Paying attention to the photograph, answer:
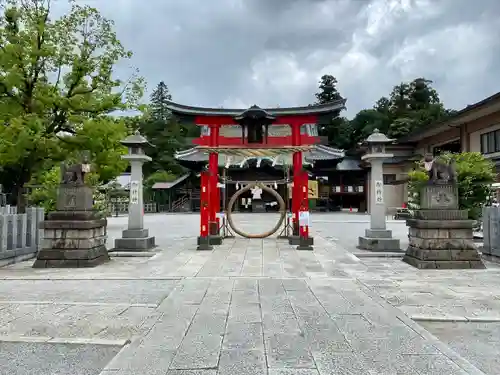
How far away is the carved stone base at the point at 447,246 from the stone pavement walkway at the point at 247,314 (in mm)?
474

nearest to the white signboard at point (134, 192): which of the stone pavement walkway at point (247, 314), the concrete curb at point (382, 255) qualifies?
the stone pavement walkway at point (247, 314)

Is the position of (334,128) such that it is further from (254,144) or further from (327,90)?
(254,144)

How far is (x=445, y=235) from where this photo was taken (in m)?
8.91

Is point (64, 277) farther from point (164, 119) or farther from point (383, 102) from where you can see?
point (383, 102)

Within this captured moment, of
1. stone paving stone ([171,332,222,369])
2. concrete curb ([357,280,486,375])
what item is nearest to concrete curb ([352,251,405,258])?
concrete curb ([357,280,486,375])

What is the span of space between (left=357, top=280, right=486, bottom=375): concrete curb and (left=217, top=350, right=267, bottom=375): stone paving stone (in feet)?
5.93

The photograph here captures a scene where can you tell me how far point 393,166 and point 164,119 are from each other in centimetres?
4165

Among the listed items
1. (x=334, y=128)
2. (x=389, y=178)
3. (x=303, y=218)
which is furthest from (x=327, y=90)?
(x=303, y=218)

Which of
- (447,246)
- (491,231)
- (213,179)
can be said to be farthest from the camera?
(213,179)

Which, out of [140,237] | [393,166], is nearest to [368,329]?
[140,237]

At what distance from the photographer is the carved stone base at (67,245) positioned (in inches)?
357

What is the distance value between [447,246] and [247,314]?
5.78 m

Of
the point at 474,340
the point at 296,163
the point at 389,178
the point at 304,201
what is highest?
the point at 389,178

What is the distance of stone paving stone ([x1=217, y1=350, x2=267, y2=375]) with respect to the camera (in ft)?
11.4
